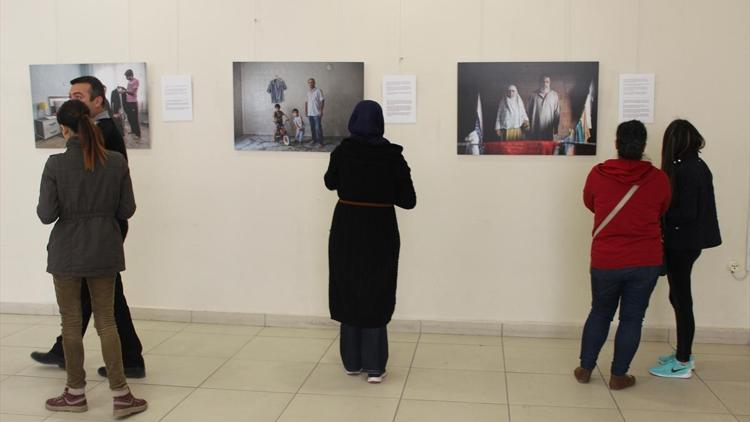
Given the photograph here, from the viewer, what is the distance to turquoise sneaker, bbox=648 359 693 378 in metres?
4.00

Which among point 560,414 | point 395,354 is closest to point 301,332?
point 395,354

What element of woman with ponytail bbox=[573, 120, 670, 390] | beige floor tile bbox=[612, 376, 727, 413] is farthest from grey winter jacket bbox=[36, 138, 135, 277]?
beige floor tile bbox=[612, 376, 727, 413]

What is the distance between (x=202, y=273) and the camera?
5.09m

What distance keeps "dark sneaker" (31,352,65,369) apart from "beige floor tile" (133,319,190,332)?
84 cm

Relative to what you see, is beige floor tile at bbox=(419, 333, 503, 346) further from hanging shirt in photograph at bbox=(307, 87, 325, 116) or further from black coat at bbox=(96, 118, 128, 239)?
black coat at bbox=(96, 118, 128, 239)

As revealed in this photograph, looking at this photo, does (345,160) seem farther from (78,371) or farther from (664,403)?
(664,403)

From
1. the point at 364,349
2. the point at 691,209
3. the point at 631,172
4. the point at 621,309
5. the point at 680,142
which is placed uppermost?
the point at 680,142

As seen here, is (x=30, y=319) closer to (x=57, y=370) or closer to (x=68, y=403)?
(x=57, y=370)

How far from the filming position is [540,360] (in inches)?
169

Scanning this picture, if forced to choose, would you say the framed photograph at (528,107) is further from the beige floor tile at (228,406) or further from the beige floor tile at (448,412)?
the beige floor tile at (228,406)

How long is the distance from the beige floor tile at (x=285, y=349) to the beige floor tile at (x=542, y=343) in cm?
120

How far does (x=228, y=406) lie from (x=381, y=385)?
2.77ft

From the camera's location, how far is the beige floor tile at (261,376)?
3857mm

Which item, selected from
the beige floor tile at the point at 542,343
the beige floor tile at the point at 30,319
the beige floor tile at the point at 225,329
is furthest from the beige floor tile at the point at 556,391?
the beige floor tile at the point at 30,319
